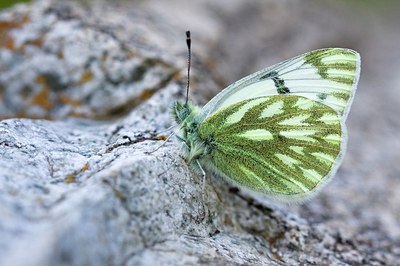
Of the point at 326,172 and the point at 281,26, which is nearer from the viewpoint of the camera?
the point at 326,172

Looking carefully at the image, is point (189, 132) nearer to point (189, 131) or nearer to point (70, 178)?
point (189, 131)

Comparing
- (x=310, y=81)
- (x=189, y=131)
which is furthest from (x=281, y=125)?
(x=189, y=131)

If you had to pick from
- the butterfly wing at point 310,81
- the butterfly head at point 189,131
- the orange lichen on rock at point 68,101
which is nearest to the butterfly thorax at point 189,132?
the butterfly head at point 189,131

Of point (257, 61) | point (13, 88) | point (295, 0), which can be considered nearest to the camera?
point (13, 88)

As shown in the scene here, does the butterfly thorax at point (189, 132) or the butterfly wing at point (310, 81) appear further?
the butterfly wing at point (310, 81)

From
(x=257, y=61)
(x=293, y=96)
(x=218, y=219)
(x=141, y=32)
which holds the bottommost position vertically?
(x=218, y=219)

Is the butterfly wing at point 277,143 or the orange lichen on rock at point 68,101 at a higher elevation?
the orange lichen on rock at point 68,101

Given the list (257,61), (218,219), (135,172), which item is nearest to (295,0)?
(257,61)

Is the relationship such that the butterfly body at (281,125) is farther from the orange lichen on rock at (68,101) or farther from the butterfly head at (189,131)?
the orange lichen on rock at (68,101)

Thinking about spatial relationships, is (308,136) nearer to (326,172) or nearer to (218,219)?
(326,172)
